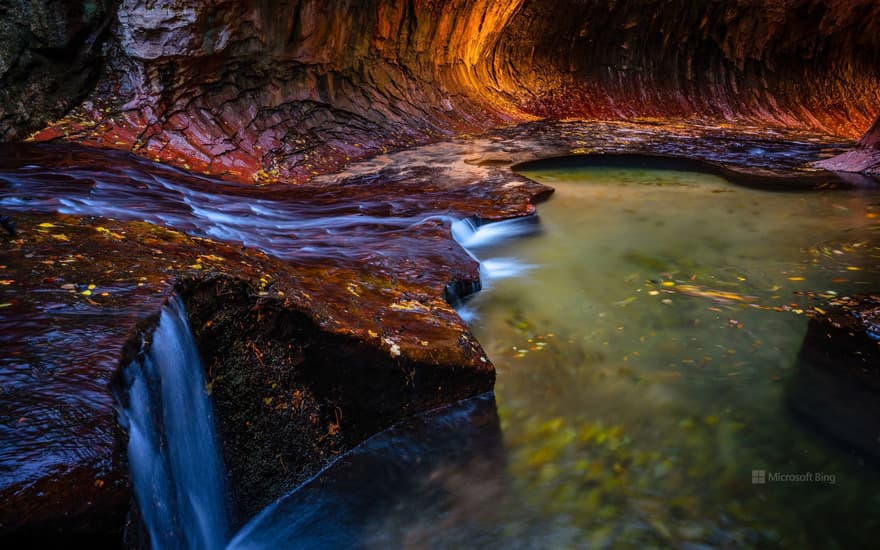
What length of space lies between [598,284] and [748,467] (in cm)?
235

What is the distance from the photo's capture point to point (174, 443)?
2.23 meters

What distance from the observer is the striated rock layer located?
6812mm

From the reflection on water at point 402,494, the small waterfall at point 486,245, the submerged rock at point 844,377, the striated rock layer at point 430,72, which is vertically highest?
the striated rock layer at point 430,72

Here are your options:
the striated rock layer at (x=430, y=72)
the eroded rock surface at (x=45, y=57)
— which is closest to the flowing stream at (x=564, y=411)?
the eroded rock surface at (x=45, y=57)

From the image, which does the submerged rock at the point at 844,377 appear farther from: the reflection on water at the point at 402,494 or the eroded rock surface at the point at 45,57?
the eroded rock surface at the point at 45,57

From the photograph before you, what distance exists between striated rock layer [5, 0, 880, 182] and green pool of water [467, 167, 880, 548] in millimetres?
3869

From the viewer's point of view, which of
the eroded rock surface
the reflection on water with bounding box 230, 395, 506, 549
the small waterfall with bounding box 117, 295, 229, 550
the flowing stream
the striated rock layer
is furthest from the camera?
the striated rock layer

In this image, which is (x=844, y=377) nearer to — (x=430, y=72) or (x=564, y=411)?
(x=564, y=411)

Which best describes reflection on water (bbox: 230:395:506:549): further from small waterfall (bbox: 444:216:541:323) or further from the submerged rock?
the submerged rock

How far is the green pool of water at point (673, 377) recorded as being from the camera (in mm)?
2662

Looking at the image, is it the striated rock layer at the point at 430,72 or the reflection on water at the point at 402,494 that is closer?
the reflection on water at the point at 402,494

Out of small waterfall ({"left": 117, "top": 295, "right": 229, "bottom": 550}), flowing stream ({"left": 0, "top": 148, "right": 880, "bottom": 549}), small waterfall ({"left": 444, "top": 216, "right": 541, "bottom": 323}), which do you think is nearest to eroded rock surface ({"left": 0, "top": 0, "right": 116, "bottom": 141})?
flowing stream ({"left": 0, "top": 148, "right": 880, "bottom": 549})

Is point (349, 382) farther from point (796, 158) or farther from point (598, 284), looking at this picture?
point (796, 158)

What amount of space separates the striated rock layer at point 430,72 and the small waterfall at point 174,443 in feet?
15.3
